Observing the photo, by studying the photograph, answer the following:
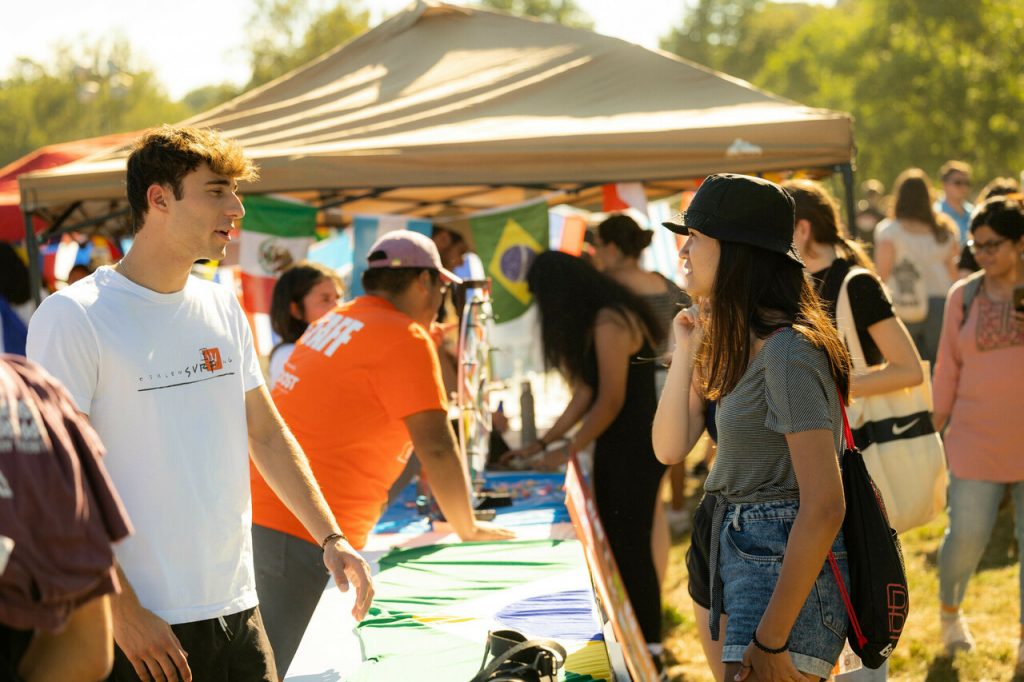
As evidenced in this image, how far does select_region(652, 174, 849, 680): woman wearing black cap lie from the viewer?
1944 millimetres

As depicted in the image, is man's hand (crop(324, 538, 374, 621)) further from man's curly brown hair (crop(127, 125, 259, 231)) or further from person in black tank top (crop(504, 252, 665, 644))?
person in black tank top (crop(504, 252, 665, 644))

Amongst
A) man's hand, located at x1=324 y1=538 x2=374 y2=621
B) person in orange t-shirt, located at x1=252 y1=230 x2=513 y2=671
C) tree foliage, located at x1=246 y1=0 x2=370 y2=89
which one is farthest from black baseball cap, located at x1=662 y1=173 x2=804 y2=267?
tree foliage, located at x1=246 y1=0 x2=370 y2=89

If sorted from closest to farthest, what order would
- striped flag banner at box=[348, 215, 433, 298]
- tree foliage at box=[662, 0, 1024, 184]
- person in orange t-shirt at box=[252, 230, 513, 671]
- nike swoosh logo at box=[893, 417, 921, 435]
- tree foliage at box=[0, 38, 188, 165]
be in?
person in orange t-shirt at box=[252, 230, 513, 671] < nike swoosh logo at box=[893, 417, 921, 435] < striped flag banner at box=[348, 215, 433, 298] < tree foliage at box=[662, 0, 1024, 184] < tree foliage at box=[0, 38, 188, 165]

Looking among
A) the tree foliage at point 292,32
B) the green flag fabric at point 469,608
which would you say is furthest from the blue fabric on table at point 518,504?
the tree foliage at point 292,32

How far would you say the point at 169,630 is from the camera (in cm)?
200

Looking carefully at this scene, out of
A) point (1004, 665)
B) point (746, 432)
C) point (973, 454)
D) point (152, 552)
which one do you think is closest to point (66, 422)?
point (152, 552)

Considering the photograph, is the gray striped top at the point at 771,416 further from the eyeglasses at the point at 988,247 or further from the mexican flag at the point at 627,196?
the mexican flag at the point at 627,196

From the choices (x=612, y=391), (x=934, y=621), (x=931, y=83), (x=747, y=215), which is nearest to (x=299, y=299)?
(x=612, y=391)

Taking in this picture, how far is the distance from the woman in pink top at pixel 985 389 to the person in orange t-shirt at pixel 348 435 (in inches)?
85.0

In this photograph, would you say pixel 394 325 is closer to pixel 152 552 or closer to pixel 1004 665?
pixel 152 552

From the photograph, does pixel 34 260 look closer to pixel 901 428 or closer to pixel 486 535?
pixel 486 535

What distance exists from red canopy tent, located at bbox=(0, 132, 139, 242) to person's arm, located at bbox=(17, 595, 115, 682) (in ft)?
18.9

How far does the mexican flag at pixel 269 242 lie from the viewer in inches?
212

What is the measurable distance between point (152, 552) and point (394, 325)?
4.09 ft
